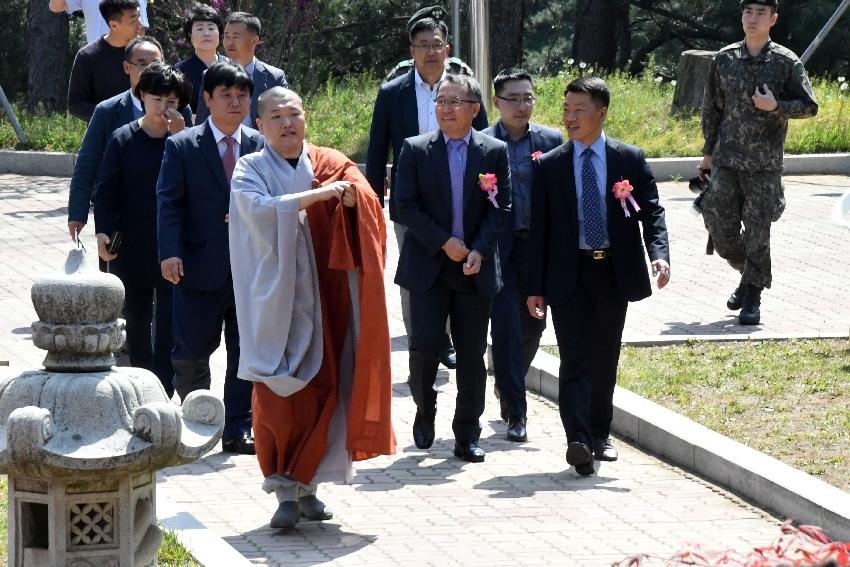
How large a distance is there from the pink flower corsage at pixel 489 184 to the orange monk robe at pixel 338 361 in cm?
103

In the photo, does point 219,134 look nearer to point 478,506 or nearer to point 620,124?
point 478,506

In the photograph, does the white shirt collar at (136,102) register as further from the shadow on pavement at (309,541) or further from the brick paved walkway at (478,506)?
the shadow on pavement at (309,541)

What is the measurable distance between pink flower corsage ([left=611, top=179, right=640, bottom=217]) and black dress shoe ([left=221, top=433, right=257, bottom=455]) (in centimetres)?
219

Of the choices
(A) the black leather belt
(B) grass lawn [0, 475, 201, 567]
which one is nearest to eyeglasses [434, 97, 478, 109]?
(A) the black leather belt

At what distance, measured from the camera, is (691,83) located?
20438mm

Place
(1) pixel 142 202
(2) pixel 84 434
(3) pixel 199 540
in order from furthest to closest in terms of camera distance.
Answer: (1) pixel 142 202 < (3) pixel 199 540 < (2) pixel 84 434

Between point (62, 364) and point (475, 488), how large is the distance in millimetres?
3256

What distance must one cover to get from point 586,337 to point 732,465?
0.96 metres

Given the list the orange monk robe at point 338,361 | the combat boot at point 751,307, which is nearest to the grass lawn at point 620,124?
the combat boot at point 751,307

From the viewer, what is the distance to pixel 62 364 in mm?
4926

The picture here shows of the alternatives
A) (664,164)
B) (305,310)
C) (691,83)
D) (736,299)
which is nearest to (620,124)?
(691,83)

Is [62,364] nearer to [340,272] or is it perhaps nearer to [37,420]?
[37,420]

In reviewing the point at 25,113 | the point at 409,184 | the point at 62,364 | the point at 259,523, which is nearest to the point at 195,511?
the point at 259,523

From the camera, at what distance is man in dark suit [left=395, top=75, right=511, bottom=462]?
27.0ft
